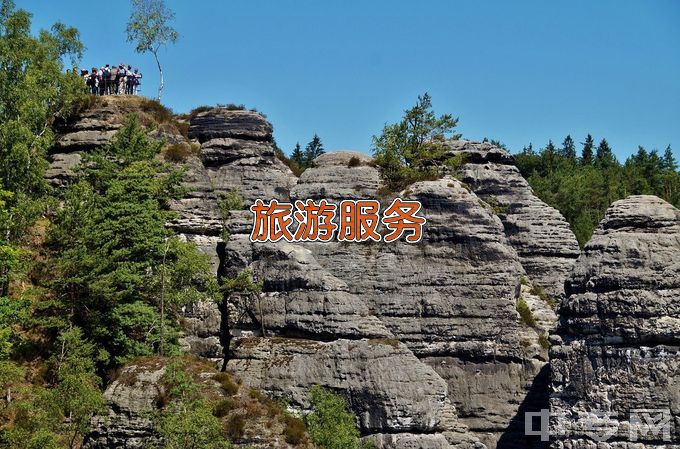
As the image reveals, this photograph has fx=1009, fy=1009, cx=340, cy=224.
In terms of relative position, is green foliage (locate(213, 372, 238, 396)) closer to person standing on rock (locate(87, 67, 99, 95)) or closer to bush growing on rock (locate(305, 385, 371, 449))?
bush growing on rock (locate(305, 385, 371, 449))

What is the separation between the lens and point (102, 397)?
39.3m

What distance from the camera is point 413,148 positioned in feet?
190

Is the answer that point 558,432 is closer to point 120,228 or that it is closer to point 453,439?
point 453,439

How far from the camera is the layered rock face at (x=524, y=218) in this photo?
5919 centimetres

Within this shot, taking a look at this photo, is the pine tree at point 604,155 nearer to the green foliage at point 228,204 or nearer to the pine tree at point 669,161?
the pine tree at point 669,161

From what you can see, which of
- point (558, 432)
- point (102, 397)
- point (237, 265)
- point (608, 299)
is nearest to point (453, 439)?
point (558, 432)

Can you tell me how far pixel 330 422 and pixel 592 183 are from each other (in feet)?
175

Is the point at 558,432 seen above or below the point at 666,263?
below

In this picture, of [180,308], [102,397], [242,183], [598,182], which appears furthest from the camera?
[598,182]

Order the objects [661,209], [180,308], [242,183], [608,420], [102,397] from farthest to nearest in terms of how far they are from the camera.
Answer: [242,183]
[180,308]
[661,209]
[608,420]
[102,397]

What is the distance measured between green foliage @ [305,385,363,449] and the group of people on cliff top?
25.9 metres

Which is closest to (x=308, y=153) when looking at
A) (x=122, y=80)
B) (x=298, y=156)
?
(x=298, y=156)

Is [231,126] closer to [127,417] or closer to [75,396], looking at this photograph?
[127,417]

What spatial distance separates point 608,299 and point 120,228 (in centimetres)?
2185
